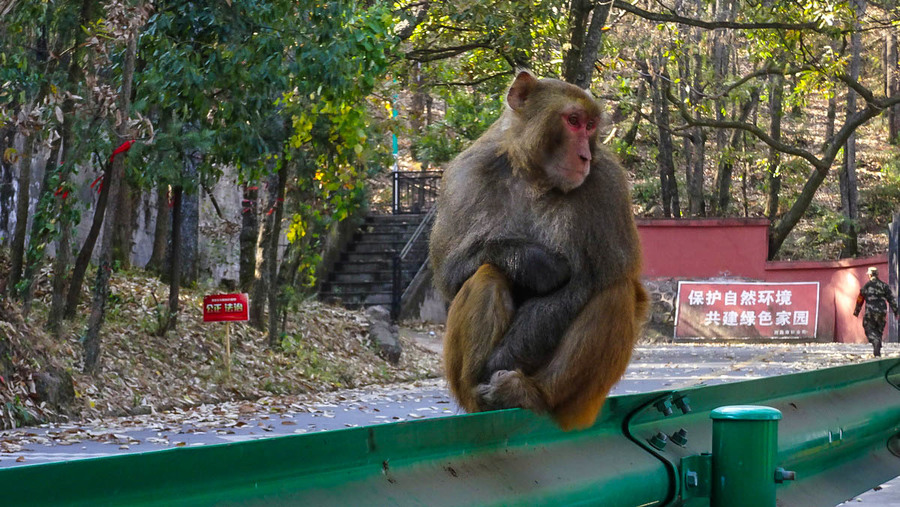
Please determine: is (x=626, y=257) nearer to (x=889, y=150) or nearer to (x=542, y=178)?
(x=542, y=178)

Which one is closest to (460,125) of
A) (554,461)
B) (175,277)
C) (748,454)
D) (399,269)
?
(399,269)

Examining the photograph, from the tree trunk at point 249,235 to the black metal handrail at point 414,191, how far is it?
11.9m

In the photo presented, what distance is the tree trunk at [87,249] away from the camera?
504 inches

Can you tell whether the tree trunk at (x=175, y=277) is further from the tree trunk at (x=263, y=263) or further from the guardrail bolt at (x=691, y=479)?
the guardrail bolt at (x=691, y=479)

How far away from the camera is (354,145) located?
1483 centimetres

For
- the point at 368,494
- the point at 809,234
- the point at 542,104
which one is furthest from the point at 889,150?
the point at 368,494

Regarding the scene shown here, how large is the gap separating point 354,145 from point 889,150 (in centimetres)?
2996

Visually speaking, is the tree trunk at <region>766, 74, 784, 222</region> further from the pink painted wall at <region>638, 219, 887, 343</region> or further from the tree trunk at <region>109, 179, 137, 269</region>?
the tree trunk at <region>109, 179, 137, 269</region>

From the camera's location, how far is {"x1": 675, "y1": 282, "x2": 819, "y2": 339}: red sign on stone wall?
2523 cm

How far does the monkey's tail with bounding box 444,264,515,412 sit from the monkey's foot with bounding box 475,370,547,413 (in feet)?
0.41

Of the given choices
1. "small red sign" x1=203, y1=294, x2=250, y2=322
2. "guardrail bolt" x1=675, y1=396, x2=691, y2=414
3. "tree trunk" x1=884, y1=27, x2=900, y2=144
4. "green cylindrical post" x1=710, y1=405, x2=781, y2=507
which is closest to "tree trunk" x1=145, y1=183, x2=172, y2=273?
"small red sign" x1=203, y1=294, x2=250, y2=322

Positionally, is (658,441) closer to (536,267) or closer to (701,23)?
(536,267)

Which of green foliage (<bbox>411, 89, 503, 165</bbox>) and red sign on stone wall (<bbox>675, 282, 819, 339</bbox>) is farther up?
green foliage (<bbox>411, 89, 503, 165</bbox>)

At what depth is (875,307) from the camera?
2033cm
